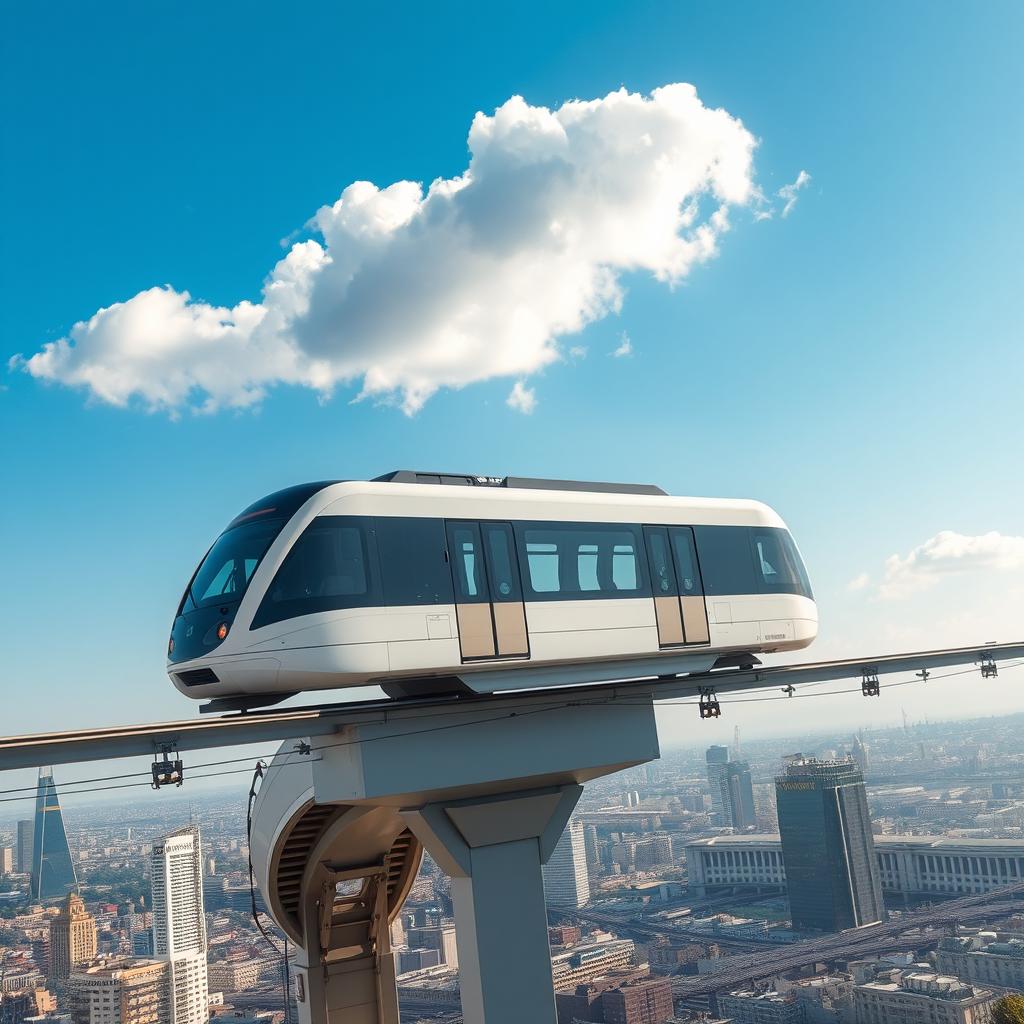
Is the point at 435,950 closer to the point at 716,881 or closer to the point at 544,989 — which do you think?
the point at 716,881

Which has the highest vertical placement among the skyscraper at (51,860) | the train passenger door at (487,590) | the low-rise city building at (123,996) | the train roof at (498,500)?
the train roof at (498,500)

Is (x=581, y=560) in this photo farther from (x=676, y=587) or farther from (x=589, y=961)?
(x=589, y=961)

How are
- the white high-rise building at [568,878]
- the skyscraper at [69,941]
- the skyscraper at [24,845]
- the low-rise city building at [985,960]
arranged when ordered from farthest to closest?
the skyscraper at [24,845] → the white high-rise building at [568,878] → the skyscraper at [69,941] → the low-rise city building at [985,960]

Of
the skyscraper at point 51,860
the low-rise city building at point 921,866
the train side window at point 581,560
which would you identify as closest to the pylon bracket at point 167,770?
the train side window at point 581,560

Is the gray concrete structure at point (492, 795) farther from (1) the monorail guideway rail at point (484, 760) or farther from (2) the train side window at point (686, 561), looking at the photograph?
(2) the train side window at point (686, 561)

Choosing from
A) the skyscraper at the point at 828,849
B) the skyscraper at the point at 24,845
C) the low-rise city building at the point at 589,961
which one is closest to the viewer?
the low-rise city building at the point at 589,961

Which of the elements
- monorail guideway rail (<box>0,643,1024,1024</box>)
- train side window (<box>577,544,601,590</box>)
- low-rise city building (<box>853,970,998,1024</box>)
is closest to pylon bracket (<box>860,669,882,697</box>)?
monorail guideway rail (<box>0,643,1024,1024</box>)

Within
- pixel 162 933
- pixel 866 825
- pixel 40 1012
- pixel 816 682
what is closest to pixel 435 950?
pixel 162 933
